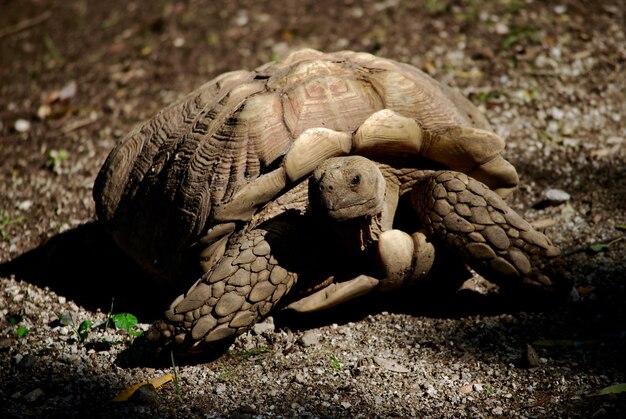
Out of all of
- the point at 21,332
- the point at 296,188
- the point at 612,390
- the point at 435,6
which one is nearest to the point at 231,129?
the point at 296,188

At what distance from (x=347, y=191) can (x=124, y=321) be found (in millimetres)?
1132

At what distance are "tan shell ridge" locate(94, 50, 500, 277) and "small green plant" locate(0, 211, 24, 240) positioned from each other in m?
1.07

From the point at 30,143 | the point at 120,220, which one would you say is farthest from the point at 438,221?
the point at 30,143

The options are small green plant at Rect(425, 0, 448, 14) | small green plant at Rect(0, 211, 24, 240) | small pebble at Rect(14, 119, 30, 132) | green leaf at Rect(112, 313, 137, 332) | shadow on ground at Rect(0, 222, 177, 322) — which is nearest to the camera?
green leaf at Rect(112, 313, 137, 332)

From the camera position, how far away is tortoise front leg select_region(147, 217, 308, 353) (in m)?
2.73

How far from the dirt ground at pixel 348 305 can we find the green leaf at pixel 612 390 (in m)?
0.02

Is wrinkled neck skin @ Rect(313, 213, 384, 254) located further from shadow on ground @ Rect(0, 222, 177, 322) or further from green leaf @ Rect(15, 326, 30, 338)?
green leaf @ Rect(15, 326, 30, 338)

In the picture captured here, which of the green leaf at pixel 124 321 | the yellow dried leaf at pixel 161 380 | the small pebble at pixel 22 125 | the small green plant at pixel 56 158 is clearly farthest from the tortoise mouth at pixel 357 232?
the small pebble at pixel 22 125

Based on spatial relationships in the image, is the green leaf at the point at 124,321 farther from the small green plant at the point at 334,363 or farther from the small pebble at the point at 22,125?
the small pebble at the point at 22,125

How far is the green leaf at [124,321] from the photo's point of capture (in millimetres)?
2998

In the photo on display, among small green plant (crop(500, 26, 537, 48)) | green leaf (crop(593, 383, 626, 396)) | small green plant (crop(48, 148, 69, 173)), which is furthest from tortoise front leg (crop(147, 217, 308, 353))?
small green plant (crop(500, 26, 537, 48))

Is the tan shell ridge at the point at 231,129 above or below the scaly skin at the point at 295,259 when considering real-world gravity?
above

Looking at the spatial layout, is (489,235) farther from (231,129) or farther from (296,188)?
(231,129)

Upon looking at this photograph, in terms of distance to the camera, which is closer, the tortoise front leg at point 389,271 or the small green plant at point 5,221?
the tortoise front leg at point 389,271
